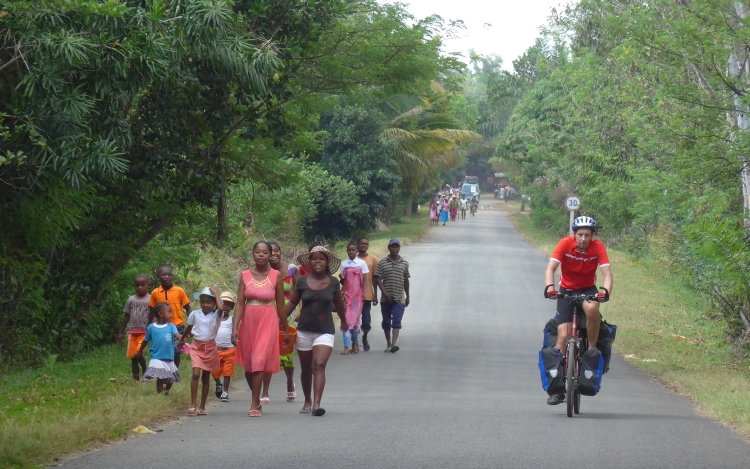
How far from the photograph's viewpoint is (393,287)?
53.4ft

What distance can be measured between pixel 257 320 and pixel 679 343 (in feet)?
38.0

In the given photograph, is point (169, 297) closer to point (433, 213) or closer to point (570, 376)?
point (570, 376)

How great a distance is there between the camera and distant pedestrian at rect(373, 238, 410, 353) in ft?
53.3

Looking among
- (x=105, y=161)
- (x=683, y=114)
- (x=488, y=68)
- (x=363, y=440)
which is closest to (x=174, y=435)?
(x=363, y=440)

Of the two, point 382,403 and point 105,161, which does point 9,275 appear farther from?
point 382,403

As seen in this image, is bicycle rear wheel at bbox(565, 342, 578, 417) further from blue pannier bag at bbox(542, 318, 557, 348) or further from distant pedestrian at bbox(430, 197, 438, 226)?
distant pedestrian at bbox(430, 197, 438, 226)

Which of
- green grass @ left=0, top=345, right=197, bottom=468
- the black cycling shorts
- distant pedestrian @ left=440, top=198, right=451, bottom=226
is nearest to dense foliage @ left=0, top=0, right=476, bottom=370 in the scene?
green grass @ left=0, top=345, right=197, bottom=468

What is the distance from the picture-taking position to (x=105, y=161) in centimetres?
930

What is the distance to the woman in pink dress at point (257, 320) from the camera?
957 cm

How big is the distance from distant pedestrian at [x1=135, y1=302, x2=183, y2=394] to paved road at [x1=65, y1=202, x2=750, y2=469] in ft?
2.04

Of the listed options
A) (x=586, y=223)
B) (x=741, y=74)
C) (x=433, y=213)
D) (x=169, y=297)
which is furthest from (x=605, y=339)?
(x=433, y=213)

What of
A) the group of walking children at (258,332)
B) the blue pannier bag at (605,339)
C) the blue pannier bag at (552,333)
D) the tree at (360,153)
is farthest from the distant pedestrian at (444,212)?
the blue pannier bag at (605,339)

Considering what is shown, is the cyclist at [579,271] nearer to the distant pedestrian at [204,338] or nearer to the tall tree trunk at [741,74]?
the distant pedestrian at [204,338]

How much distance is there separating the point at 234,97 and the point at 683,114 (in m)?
7.20
